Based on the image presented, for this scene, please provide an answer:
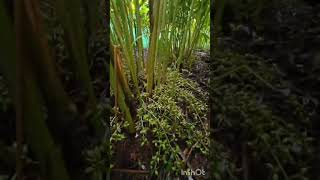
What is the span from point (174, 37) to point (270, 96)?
0.94 feet

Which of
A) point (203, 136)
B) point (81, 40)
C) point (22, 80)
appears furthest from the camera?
point (203, 136)

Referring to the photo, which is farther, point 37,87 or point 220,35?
point 220,35

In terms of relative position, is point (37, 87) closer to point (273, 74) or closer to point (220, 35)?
point (220, 35)

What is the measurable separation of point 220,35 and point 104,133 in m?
0.38

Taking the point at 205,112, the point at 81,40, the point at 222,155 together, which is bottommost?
the point at 222,155

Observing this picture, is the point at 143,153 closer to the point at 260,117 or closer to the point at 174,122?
the point at 174,122

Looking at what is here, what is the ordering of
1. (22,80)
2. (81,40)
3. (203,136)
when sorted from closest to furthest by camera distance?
(22,80) → (81,40) → (203,136)

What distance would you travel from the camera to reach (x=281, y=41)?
41.5 inches

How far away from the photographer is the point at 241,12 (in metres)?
1.06

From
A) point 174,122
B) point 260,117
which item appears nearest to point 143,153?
point 174,122

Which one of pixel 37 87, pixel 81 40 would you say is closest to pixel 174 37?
pixel 81 40

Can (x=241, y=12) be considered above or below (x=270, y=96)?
above

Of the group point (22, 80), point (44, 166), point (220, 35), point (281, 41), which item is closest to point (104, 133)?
point (44, 166)

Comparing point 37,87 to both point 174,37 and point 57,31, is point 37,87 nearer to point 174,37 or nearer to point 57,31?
point 57,31
